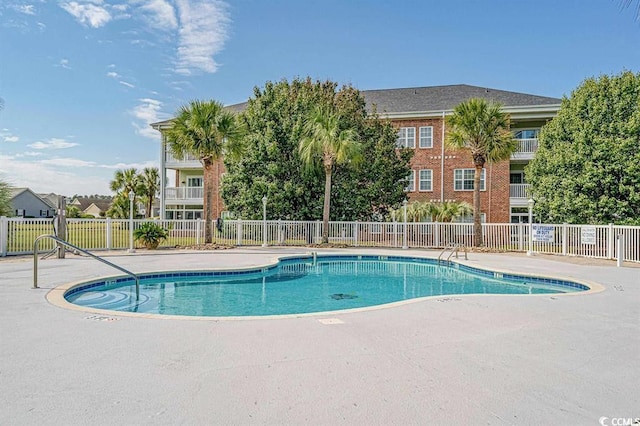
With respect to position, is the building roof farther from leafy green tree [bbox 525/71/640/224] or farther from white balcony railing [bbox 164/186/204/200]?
white balcony railing [bbox 164/186/204/200]

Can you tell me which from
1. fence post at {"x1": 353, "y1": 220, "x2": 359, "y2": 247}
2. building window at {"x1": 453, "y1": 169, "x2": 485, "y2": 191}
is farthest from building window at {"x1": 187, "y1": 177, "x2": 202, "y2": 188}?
building window at {"x1": 453, "y1": 169, "x2": 485, "y2": 191}

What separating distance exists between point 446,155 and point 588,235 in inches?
511

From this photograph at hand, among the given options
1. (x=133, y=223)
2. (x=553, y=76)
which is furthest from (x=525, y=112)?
(x=133, y=223)

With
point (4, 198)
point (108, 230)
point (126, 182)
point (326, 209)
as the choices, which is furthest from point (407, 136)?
point (126, 182)

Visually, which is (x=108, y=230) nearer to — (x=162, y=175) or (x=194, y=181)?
(x=162, y=175)

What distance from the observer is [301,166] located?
22.1m

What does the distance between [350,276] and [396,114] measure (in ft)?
56.2

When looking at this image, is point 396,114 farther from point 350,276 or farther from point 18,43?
point 18,43

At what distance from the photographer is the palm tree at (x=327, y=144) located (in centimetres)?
1958

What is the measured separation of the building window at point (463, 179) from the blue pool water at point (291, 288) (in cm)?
1380

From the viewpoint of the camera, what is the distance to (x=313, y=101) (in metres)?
23.2

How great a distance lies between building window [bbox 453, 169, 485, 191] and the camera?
89.8 feet

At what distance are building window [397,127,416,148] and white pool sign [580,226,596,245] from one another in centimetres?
1383

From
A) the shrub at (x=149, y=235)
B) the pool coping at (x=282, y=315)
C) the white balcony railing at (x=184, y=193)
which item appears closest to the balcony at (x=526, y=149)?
the pool coping at (x=282, y=315)
